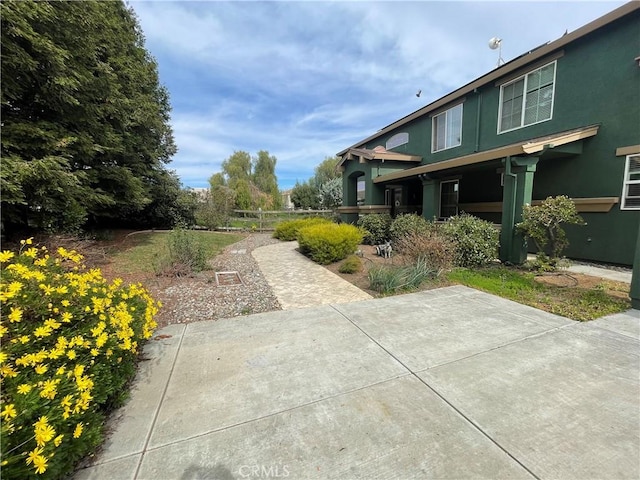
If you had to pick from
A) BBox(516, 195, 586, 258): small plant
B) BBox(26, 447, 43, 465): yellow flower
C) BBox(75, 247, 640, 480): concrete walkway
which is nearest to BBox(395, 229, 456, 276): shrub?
BBox(516, 195, 586, 258): small plant

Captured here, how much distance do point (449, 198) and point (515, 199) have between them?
5209mm

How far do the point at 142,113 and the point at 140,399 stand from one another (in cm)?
1179

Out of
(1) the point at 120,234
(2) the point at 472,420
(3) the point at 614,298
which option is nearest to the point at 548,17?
(3) the point at 614,298

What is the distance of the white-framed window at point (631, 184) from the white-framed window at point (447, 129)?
18.7ft

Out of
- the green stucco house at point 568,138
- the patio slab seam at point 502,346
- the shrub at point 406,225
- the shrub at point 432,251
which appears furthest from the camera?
the shrub at point 406,225

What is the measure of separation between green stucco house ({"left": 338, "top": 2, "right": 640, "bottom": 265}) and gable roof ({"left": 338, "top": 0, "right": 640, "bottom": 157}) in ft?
0.08

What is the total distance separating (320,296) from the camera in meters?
5.32

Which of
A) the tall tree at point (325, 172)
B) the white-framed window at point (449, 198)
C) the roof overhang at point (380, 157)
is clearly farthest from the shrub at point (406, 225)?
the tall tree at point (325, 172)

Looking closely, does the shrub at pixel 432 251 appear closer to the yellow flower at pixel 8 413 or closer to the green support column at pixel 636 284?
the green support column at pixel 636 284

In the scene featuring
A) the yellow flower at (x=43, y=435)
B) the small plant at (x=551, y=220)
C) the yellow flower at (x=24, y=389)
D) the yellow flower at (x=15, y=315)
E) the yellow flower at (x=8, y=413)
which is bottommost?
the yellow flower at (x=43, y=435)

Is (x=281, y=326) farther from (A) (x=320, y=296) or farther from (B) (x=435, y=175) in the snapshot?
(B) (x=435, y=175)

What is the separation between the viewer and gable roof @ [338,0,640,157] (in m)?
6.66

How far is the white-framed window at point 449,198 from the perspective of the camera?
11.9 m

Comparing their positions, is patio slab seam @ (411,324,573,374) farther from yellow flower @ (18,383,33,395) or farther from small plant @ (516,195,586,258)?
small plant @ (516,195,586,258)
